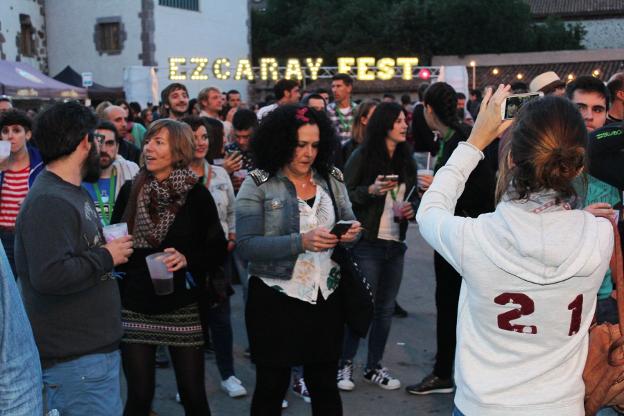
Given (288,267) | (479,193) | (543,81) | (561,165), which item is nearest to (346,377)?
(479,193)

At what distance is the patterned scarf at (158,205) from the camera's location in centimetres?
377

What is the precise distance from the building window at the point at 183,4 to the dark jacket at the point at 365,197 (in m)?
29.5

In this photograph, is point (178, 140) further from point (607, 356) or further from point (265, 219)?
point (607, 356)

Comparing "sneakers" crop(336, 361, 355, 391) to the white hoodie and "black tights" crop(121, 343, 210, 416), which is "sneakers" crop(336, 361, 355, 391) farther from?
the white hoodie

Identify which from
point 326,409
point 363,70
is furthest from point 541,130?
point 363,70

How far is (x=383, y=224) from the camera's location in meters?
5.15

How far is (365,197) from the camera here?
5.09 metres

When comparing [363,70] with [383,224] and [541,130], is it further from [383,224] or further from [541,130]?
[541,130]

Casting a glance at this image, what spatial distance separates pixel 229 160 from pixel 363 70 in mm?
25343

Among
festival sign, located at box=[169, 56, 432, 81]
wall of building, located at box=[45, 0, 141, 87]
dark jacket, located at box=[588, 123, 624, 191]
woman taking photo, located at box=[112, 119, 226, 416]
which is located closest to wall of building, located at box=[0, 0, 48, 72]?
wall of building, located at box=[45, 0, 141, 87]

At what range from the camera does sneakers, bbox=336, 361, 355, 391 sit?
17.0 feet

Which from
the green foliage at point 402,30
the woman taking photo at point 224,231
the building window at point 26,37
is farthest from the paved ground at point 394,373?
the green foliage at point 402,30

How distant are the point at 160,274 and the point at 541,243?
1981 millimetres

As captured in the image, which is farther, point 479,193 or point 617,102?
point 479,193
